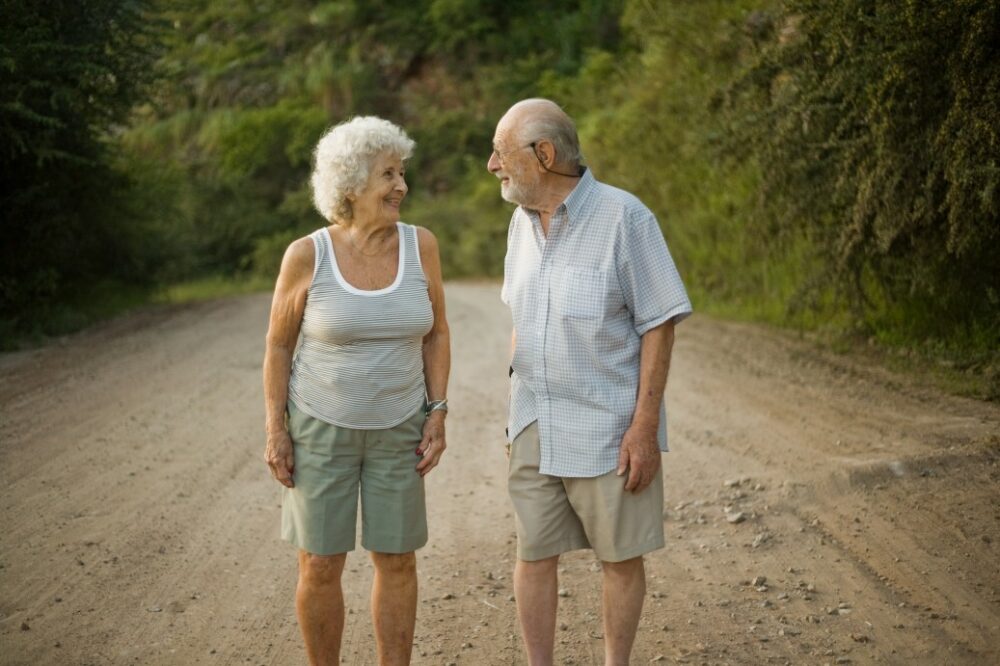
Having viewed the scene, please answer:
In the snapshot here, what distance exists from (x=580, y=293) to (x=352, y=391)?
0.80 meters

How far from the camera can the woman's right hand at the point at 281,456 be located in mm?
3680

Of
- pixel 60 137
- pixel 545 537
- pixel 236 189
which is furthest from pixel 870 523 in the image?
pixel 236 189

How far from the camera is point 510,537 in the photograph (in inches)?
231

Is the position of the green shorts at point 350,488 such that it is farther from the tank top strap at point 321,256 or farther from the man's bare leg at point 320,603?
the tank top strap at point 321,256

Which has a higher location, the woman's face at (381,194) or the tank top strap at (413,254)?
the woman's face at (381,194)

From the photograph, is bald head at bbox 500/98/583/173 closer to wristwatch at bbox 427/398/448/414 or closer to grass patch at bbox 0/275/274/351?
wristwatch at bbox 427/398/448/414

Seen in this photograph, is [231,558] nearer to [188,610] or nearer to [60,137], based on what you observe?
[188,610]

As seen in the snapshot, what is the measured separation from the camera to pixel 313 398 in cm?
370

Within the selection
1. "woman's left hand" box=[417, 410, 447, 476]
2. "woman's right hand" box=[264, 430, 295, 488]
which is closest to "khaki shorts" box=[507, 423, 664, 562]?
"woman's left hand" box=[417, 410, 447, 476]

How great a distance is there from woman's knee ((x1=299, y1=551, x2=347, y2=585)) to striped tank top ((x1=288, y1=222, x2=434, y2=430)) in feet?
1.44

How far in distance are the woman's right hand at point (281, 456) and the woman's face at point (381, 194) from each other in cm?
77

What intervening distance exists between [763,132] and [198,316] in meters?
8.70

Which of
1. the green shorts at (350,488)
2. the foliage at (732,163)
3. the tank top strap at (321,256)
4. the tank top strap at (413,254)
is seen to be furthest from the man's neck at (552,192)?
the foliage at (732,163)

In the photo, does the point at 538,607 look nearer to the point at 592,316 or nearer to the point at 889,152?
the point at 592,316
